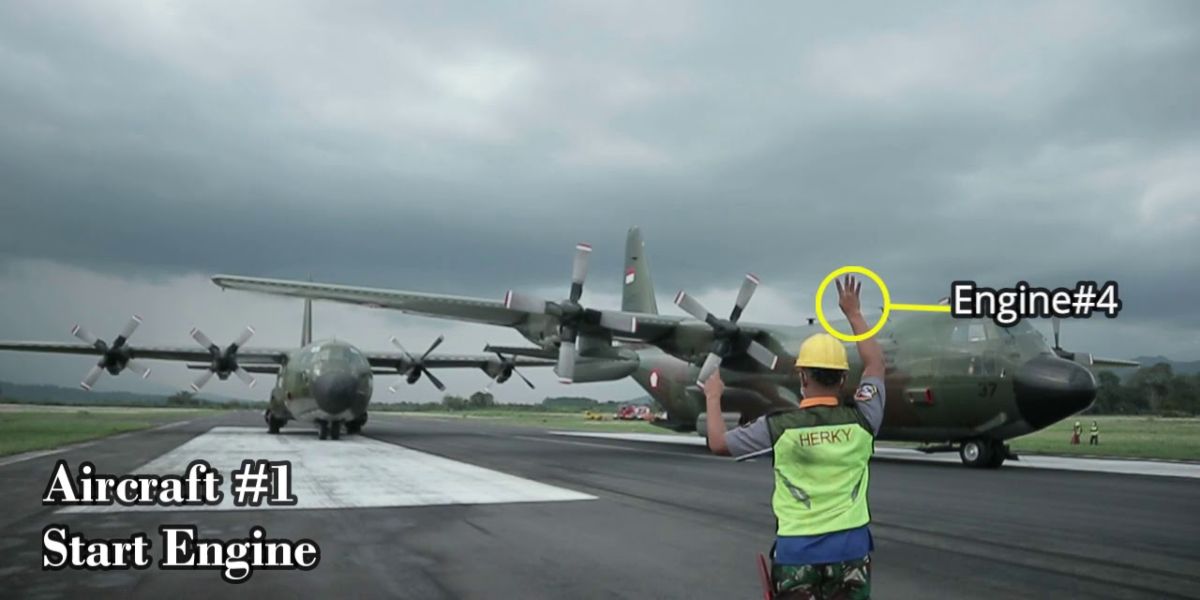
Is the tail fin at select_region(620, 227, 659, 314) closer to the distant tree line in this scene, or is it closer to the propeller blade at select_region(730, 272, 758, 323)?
the propeller blade at select_region(730, 272, 758, 323)

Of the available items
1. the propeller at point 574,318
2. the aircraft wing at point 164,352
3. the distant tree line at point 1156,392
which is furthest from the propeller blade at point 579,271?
the distant tree line at point 1156,392

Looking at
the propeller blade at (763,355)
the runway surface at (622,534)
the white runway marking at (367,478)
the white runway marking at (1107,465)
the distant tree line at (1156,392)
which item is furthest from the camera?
the distant tree line at (1156,392)

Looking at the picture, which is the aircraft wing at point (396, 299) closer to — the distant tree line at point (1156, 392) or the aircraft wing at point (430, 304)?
the aircraft wing at point (430, 304)

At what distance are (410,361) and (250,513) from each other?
32948 mm

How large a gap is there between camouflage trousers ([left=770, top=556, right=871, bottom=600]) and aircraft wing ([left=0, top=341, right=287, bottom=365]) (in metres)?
36.4

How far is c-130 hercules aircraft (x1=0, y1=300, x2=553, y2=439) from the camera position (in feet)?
101

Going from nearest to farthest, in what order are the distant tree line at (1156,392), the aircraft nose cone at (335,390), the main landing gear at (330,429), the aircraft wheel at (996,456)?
the aircraft wheel at (996,456), the aircraft nose cone at (335,390), the main landing gear at (330,429), the distant tree line at (1156,392)

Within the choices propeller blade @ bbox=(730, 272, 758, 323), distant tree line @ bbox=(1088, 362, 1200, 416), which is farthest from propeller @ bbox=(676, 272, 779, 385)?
distant tree line @ bbox=(1088, 362, 1200, 416)

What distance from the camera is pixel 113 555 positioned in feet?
26.9

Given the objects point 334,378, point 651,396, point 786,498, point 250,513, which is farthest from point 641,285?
point 786,498

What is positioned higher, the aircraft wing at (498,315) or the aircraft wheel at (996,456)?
the aircraft wing at (498,315)

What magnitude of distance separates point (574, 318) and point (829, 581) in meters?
21.3

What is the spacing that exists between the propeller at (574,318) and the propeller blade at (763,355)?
11.9 feet

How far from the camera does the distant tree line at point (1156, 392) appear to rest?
289 ft
